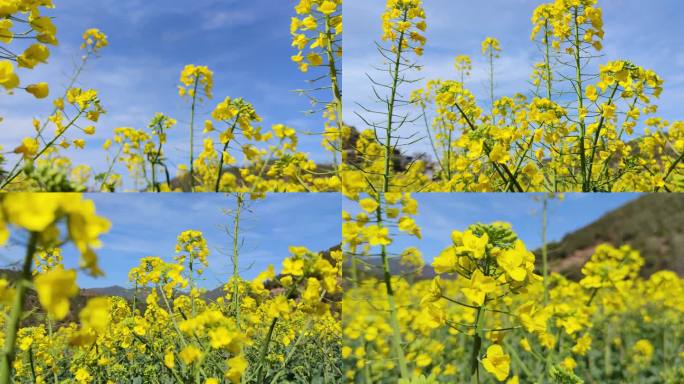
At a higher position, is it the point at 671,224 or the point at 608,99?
the point at 608,99

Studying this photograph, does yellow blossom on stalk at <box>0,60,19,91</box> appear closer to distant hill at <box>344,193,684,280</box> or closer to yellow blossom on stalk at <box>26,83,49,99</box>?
yellow blossom on stalk at <box>26,83,49,99</box>

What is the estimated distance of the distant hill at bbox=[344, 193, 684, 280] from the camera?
3748 mm

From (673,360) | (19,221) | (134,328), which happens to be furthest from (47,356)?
(673,360)

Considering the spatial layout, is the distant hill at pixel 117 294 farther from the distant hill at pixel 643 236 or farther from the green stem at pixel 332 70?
the distant hill at pixel 643 236

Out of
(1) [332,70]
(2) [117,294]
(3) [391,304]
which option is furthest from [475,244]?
(2) [117,294]

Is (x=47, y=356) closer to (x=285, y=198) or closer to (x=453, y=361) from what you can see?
Answer: (x=285, y=198)

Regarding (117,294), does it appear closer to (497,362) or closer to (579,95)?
(497,362)

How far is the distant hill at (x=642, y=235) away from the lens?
12.3ft

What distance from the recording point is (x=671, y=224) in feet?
13.0

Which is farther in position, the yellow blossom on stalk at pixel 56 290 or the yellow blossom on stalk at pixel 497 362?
the yellow blossom on stalk at pixel 497 362

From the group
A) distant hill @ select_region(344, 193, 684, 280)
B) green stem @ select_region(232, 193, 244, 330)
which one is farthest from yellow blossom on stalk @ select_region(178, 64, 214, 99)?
distant hill @ select_region(344, 193, 684, 280)

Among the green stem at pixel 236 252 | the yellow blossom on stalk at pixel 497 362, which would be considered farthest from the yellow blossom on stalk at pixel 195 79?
the yellow blossom on stalk at pixel 497 362

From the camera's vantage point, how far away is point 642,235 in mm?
4164

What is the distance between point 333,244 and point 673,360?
3168 mm
